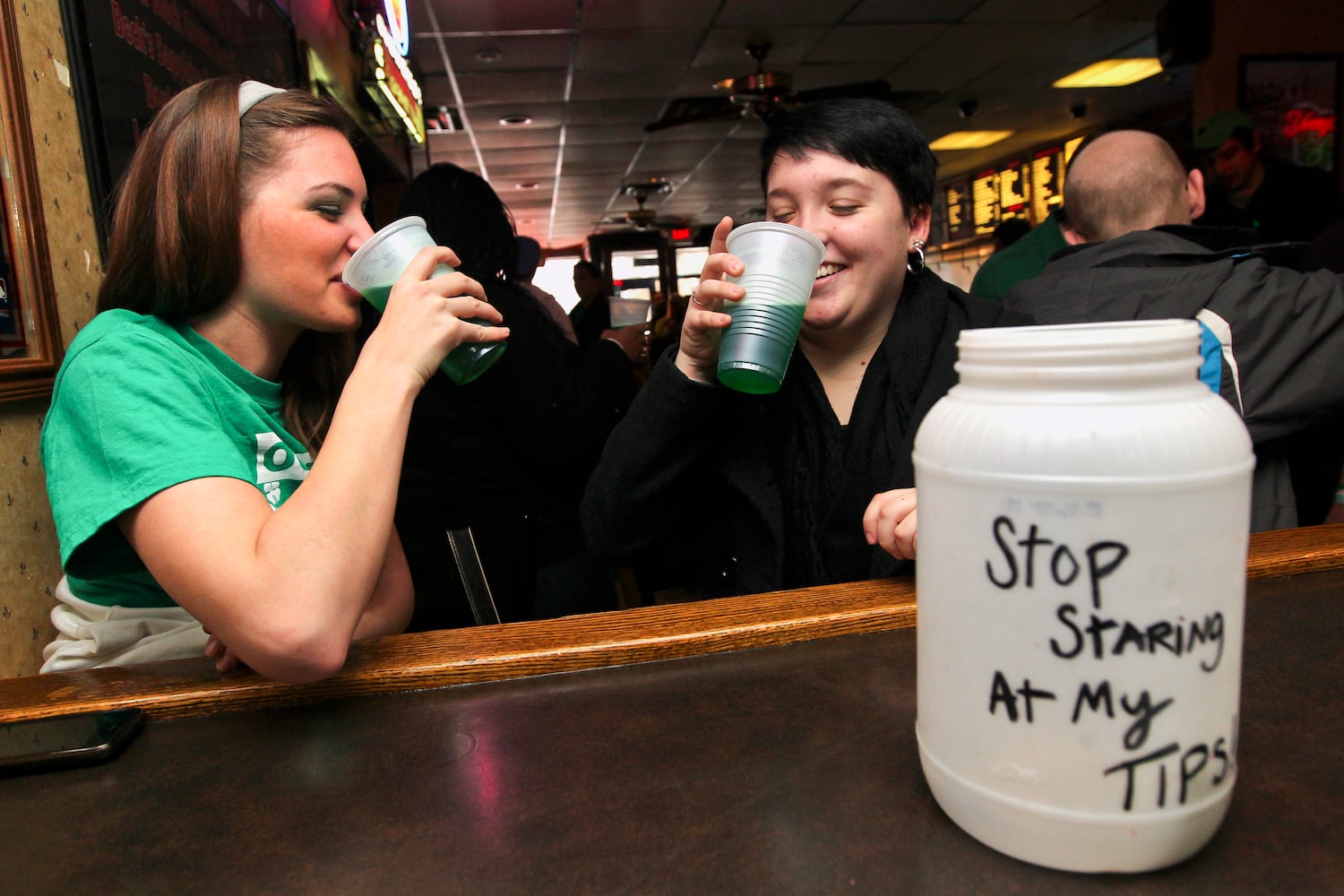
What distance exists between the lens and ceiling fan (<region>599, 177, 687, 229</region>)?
35.1 feet

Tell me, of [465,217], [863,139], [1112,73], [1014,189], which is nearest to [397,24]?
[465,217]

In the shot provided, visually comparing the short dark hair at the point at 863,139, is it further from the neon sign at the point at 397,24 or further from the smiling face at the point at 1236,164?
the smiling face at the point at 1236,164

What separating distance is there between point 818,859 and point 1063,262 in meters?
1.79

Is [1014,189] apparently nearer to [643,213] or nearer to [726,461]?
[643,213]

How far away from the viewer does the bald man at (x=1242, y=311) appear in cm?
152

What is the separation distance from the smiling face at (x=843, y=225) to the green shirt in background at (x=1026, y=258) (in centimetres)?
182

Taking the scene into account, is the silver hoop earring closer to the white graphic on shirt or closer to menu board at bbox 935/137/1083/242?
the white graphic on shirt

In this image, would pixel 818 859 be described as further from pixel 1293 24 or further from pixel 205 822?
pixel 1293 24

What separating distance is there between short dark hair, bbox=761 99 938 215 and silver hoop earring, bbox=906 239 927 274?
0.07m

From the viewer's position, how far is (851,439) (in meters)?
1.33

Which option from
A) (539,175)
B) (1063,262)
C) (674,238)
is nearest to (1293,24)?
(1063,262)

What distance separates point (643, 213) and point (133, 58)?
11.0 m

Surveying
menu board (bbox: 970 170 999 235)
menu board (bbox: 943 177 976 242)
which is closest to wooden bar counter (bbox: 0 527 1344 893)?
menu board (bbox: 970 170 999 235)

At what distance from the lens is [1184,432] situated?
0.39m
